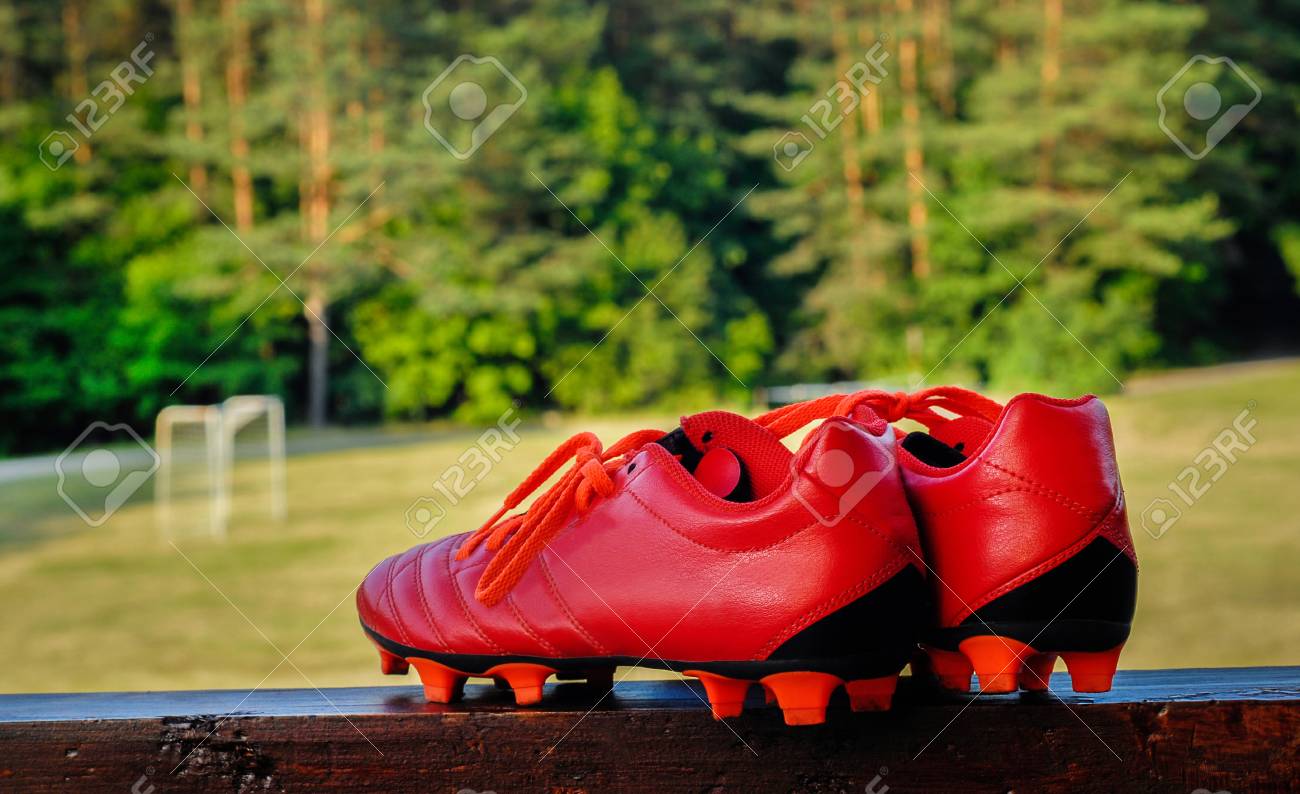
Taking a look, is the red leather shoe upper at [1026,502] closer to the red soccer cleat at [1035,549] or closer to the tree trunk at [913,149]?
the red soccer cleat at [1035,549]

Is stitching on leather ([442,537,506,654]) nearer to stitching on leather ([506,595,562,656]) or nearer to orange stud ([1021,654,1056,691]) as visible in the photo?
stitching on leather ([506,595,562,656])

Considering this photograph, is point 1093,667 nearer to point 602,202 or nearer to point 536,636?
point 536,636

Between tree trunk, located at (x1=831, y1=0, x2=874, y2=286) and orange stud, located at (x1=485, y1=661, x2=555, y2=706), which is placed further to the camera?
tree trunk, located at (x1=831, y1=0, x2=874, y2=286)

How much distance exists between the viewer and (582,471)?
2.65 feet

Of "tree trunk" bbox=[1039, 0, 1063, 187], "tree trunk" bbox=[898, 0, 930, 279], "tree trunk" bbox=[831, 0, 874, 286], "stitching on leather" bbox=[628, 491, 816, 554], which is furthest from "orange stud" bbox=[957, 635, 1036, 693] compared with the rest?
"tree trunk" bbox=[898, 0, 930, 279]

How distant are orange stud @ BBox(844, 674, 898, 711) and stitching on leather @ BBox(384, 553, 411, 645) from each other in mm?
294

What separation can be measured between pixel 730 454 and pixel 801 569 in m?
0.11

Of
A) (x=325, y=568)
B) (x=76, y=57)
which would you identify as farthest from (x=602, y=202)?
(x=325, y=568)

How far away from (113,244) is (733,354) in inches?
309

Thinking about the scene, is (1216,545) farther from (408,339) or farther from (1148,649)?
(408,339)

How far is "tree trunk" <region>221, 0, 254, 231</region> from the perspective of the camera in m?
14.9

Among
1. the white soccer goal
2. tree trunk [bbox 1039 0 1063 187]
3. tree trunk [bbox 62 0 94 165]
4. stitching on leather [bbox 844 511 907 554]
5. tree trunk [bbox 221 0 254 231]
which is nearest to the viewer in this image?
stitching on leather [bbox 844 511 907 554]

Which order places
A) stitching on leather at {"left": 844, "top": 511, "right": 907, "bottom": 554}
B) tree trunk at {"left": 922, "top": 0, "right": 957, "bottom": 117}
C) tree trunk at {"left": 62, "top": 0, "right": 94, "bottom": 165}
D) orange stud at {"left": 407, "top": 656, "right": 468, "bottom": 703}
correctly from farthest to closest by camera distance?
tree trunk at {"left": 922, "top": 0, "right": 957, "bottom": 117} < tree trunk at {"left": 62, "top": 0, "right": 94, "bottom": 165} < orange stud at {"left": 407, "top": 656, "right": 468, "bottom": 703} < stitching on leather at {"left": 844, "top": 511, "right": 907, "bottom": 554}

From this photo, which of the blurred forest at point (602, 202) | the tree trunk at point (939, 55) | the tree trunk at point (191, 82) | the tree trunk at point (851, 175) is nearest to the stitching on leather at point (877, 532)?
the blurred forest at point (602, 202)
